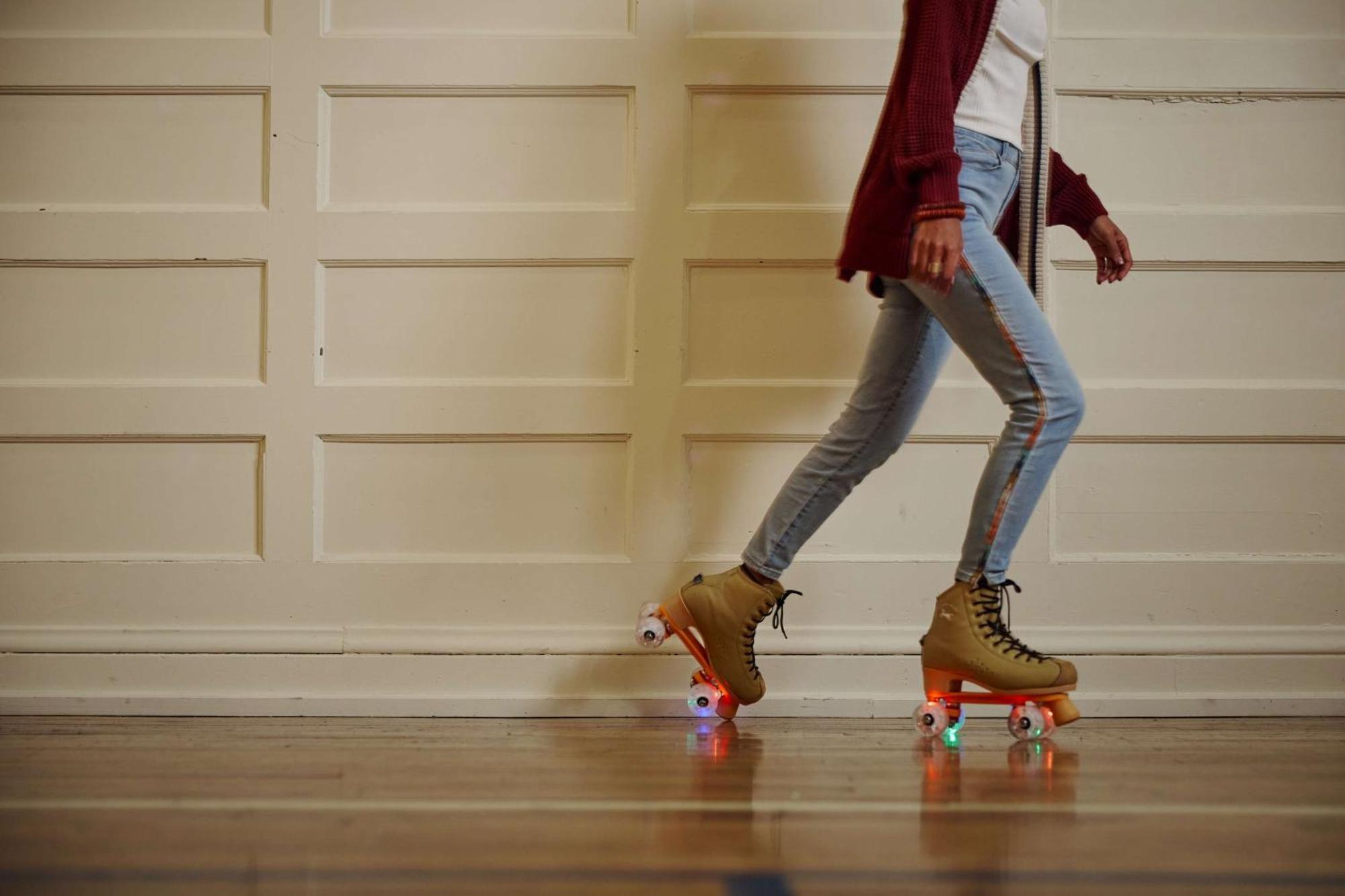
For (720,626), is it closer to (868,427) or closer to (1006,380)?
(868,427)

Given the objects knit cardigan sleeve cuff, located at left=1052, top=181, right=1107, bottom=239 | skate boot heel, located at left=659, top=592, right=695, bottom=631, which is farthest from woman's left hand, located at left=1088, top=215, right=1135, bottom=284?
skate boot heel, located at left=659, top=592, right=695, bottom=631

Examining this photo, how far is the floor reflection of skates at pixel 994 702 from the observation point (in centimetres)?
167

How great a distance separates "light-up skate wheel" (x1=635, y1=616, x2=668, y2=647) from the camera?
6.10ft

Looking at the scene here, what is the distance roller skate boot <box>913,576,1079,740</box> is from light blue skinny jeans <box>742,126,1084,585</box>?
44 mm

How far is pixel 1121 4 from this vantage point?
2.11 m

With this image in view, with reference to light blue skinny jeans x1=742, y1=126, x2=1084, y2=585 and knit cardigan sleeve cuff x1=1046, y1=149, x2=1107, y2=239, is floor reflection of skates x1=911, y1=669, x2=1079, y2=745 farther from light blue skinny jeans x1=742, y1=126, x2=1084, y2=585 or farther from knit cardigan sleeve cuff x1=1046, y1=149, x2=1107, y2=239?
knit cardigan sleeve cuff x1=1046, y1=149, x2=1107, y2=239

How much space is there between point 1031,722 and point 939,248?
0.73m

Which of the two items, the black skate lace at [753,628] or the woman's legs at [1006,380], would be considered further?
the black skate lace at [753,628]

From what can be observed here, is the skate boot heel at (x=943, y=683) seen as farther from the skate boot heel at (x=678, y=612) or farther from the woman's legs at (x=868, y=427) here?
the skate boot heel at (x=678, y=612)

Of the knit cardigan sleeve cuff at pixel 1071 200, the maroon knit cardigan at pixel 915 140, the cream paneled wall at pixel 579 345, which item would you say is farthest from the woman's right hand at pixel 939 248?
the cream paneled wall at pixel 579 345

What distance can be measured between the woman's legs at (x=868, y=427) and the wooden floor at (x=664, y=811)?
32 cm

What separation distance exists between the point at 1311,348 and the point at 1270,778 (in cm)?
106

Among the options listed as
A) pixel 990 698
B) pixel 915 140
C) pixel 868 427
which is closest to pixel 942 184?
pixel 915 140

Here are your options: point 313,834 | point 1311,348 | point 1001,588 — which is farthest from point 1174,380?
point 313,834
